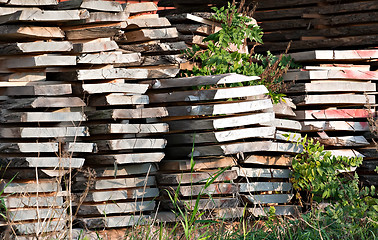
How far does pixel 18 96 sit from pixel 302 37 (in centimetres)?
371

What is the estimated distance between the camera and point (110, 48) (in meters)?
5.08

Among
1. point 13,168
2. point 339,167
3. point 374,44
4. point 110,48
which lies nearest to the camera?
point 13,168

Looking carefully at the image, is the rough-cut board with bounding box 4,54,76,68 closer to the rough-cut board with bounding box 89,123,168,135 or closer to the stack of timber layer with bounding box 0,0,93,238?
the stack of timber layer with bounding box 0,0,93,238

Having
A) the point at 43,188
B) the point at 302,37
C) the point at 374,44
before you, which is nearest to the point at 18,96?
the point at 43,188

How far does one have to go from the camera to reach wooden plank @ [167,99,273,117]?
502 centimetres

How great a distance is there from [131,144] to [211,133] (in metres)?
0.69

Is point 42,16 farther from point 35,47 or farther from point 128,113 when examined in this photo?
point 128,113

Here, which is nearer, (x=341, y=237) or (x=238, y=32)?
(x=341, y=237)

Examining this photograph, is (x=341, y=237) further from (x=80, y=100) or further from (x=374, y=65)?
(x=374, y=65)

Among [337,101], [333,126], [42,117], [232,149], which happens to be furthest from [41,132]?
[337,101]

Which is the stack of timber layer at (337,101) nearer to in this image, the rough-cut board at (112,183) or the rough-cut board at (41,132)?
the rough-cut board at (112,183)

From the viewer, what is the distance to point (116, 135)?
16.6ft

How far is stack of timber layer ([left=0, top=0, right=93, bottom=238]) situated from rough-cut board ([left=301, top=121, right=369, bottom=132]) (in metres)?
2.52

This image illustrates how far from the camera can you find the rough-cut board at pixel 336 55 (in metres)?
6.54
